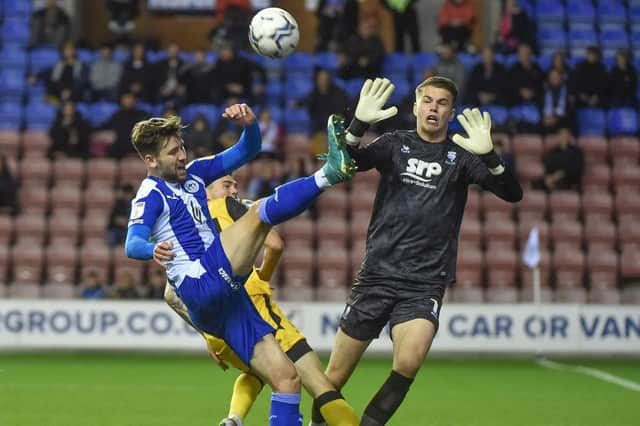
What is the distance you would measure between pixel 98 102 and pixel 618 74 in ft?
26.6

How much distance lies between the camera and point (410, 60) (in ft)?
61.2

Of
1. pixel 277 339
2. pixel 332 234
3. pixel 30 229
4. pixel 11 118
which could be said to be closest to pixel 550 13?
pixel 332 234

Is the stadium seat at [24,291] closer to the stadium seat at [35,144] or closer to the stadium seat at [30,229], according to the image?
the stadium seat at [30,229]

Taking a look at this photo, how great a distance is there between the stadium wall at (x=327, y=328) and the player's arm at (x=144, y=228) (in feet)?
27.5

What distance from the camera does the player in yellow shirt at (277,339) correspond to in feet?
21.5

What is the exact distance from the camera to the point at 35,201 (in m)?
16.8

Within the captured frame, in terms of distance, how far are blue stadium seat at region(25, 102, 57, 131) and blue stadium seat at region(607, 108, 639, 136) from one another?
8652mm

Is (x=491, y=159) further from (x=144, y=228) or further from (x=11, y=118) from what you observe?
(x=11, y=118)

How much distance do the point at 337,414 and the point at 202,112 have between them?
11589 millimetres

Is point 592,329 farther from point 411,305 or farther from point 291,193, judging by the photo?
point 291,193

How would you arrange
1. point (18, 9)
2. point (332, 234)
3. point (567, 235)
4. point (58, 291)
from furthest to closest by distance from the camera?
point (18, 9) → point (567, 235) → point (332, 234) → point (58, 291)

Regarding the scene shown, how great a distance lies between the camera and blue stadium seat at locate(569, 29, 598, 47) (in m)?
19.4

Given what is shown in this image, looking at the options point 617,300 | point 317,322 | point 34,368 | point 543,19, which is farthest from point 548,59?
point 34,368

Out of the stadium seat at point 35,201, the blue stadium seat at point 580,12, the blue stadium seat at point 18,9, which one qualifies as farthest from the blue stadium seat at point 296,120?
the blue stadium seat at point 18,9
